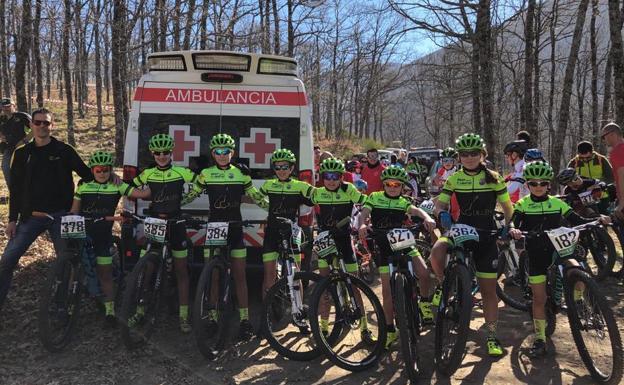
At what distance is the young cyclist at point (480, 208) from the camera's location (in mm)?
4414

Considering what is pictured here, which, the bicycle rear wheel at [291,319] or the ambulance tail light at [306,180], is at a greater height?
the ambulance tail light at [306,180]

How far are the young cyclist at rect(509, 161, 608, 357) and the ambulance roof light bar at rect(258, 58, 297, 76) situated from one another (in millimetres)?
2973

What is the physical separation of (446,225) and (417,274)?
58cm


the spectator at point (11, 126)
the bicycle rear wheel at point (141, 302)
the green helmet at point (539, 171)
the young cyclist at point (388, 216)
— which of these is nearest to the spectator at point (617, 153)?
the green helmet at point (539, 171)

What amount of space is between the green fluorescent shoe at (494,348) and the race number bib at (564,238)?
1.02m

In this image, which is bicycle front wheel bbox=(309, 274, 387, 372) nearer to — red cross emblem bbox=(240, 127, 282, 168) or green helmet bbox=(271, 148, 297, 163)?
green helmet bbox=(271, 148, 297, 163)

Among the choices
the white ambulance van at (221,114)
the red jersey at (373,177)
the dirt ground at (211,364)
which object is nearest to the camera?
the dirt ground at (211,364)

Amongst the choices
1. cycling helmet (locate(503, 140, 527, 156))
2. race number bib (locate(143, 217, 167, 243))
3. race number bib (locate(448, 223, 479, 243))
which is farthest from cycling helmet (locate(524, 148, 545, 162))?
race number bib (locate(143, 217, 167, 243))

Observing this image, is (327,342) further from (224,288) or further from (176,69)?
(176,69)

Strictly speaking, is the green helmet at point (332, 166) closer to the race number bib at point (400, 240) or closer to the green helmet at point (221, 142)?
the race number bib at point (400, 240)

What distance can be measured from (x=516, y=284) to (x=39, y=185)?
5.58m

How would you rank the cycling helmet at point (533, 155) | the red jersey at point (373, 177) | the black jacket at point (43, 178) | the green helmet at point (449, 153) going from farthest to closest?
the red jersey at point (373, 177)
the green helmet at point (449, 153)
the cycling helmet at point (533, 155)
the black jacket at point (43, 178)

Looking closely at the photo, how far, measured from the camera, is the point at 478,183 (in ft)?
14.8

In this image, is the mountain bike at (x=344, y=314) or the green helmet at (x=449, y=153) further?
the green helmet at (x=449, y=153)
